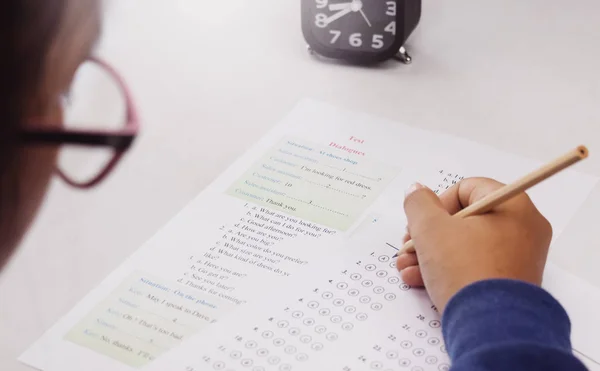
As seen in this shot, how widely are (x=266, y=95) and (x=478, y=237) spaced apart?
34 cm

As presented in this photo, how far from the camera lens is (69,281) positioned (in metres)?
0.64

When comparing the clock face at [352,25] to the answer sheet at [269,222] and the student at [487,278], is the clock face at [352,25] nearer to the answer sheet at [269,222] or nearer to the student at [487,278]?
the answer sheet at [269,222]

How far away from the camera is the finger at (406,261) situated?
25.4 inches

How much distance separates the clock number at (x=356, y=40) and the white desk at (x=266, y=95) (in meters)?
0.03

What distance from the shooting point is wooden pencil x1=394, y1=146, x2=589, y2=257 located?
0.57 metres

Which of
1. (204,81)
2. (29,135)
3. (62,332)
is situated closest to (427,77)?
(204,81)

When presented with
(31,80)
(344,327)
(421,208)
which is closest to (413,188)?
(421,208)

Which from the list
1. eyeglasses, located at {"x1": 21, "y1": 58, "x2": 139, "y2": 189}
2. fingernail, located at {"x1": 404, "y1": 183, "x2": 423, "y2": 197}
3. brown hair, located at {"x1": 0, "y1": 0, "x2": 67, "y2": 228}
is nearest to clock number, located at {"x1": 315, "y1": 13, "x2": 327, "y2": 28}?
fingernail, located at {"x1": 404, "y1": 183, "x2": 423, "y2": 197}

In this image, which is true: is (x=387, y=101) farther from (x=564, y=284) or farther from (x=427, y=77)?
(x=564, y=284)

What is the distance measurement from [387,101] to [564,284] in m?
0.30

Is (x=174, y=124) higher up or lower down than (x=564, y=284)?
lower down

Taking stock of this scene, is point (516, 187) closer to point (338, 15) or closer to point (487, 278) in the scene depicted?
point (487, 278)

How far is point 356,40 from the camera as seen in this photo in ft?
2.97

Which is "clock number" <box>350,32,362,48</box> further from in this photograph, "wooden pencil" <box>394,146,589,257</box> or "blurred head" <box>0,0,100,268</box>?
"blurred head" <box>0,0,100,268</box>
